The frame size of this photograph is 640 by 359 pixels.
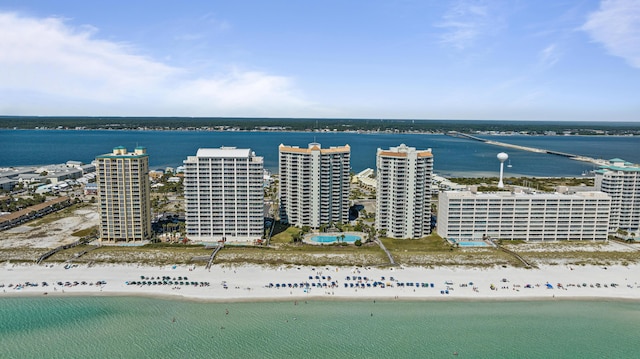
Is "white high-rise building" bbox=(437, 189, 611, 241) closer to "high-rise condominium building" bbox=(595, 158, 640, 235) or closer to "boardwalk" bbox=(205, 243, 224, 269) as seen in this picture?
"high-rise condominium building" bbox=(595, 158, 640, 235)

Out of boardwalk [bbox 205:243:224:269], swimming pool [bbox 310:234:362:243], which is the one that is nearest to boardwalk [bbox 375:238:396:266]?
swimming pool [bbox 310:234:362:243]

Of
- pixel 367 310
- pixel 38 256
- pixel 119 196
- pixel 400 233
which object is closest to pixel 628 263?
pixel 400 233

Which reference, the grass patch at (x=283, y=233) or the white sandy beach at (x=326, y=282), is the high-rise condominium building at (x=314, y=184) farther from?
the white sandy beach at (x=326, y=282)

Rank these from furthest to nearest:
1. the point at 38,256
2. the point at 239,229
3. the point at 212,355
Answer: the point at 239,229
the point at 38,256
the point at 212,355

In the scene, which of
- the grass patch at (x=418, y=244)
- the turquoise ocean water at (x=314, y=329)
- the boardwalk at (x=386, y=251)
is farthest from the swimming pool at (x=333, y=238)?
the turquoise ocean water at (x=314, y=329)

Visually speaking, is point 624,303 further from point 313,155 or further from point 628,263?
point 313,155

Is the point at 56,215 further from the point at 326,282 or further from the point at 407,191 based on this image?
the point at 407,191
